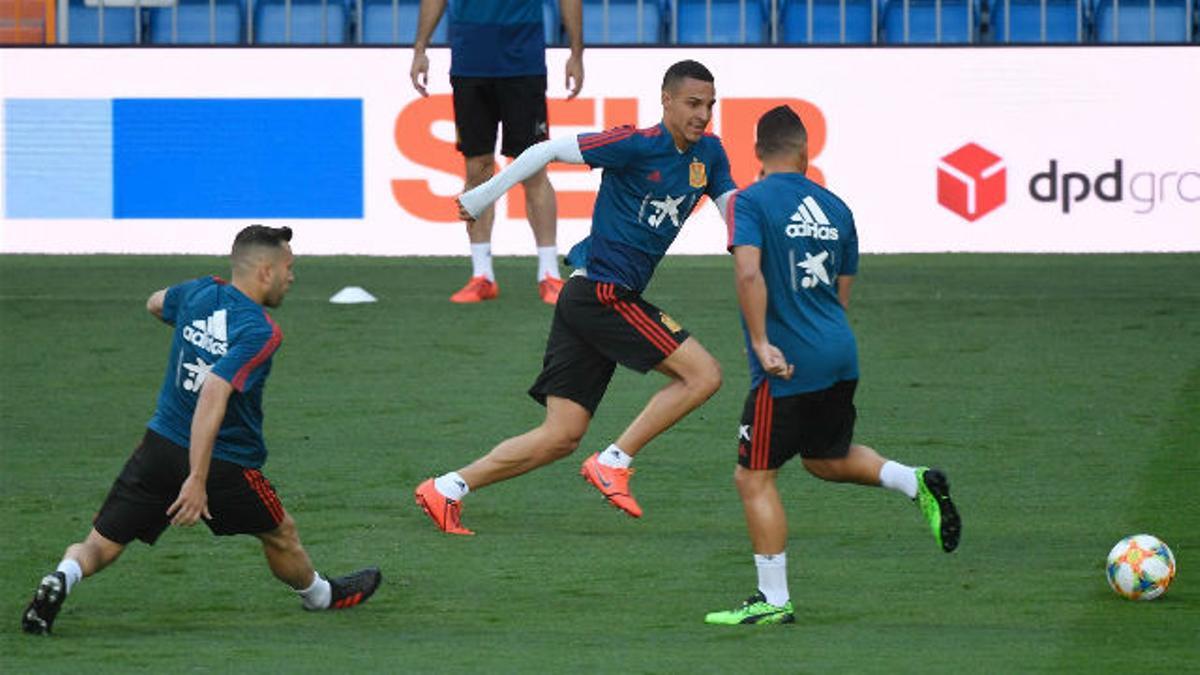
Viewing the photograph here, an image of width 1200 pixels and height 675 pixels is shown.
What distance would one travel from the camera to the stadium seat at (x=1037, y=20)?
1980 cm

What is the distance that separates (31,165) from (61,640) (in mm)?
12026

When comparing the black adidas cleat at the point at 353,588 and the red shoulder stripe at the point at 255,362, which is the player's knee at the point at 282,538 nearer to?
the black adidas cleat at the point at 353,588

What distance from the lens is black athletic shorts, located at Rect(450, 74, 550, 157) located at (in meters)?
14.3

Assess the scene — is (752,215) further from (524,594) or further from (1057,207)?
(1057,207)

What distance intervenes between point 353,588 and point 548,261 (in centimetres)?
700

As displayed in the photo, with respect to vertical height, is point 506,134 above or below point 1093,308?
above

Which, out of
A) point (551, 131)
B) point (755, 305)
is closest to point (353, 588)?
point (755, 305)

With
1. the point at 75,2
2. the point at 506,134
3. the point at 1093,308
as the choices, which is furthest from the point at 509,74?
the point at 75,2

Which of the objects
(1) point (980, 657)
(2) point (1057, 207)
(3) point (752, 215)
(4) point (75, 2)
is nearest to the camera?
(1) point (980, 657)

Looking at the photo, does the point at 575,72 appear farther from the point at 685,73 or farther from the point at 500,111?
the point at 685,73

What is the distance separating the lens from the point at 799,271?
7.38 m

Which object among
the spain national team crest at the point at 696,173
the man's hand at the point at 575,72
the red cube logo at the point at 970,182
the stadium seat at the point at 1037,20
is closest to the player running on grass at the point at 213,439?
the spain national team crest at the point at 696,173

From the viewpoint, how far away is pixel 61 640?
6934 mm

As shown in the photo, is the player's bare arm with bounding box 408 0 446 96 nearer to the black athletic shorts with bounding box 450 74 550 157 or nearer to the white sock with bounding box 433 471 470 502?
the black athletic shorts with bounding box 450 74 550 157
